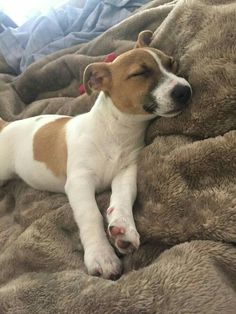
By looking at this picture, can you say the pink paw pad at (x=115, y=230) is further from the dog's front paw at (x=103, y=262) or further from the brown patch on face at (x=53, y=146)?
the brown patch on face at (x=53, y=146)

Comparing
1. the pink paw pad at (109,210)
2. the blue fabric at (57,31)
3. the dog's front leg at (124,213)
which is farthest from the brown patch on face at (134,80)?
the blue fabric at (57,31)

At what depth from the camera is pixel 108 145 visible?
5.72 ft

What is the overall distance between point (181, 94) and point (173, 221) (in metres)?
0.45

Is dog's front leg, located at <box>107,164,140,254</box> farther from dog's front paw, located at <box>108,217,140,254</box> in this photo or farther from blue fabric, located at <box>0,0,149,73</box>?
blue fabric, located at <box>0,0,149,73</box>

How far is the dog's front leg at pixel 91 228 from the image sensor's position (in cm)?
130

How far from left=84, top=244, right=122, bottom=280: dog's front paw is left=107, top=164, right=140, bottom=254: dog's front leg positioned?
36 millimetres

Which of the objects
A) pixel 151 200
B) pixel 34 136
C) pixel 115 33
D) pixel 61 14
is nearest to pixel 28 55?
pixel 61 14

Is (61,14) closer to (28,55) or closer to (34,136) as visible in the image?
(28,55)

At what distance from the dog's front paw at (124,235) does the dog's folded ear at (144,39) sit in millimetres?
821

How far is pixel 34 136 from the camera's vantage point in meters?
2.03

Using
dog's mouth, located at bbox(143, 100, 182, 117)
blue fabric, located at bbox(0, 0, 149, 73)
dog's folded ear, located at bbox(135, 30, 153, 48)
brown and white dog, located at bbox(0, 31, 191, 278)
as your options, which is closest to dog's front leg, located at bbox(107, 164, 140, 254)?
brown and white dog, located at bbox(0, 31, 191, 278)

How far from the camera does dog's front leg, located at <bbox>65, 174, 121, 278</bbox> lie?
1.30m

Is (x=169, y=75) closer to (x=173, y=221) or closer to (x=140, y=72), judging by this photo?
(x=140, y=72)

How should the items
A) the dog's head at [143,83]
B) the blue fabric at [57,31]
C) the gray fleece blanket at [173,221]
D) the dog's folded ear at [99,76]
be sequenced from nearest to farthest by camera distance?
the gray fleece blanket at [173,221], the dog's head at [143,83], the dog's folded ear at [99,76], the blue fabric at [57,31]
